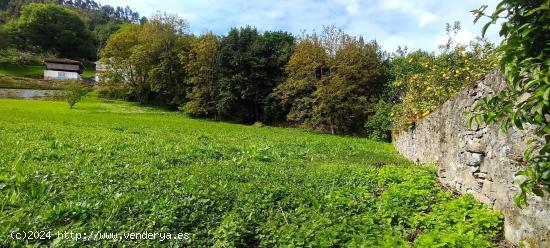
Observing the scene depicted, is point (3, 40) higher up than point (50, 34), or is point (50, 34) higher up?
point (50, 34)

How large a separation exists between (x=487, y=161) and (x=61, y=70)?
74696mm

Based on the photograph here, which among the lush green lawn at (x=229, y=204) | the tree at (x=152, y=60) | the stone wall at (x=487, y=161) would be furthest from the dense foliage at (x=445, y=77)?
the tree at (x=152, y=60)

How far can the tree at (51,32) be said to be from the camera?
254ft

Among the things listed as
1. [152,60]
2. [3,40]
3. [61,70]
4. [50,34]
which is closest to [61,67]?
[61,70]

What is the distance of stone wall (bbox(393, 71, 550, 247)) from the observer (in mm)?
4293

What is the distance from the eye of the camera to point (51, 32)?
80750 mm

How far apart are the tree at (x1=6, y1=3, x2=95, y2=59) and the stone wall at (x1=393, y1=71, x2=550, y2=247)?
295 ft

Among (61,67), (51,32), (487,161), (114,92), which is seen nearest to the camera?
(487,161)

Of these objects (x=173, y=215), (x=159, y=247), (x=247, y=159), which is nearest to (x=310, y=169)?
(x=247, y=159)

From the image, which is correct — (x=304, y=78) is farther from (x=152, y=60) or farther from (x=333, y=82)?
(x=152, y=60)

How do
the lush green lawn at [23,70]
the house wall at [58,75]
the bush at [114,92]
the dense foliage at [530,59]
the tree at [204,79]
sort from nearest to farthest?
the dense foliage at [530,59] → the tree at [204,79] → the bush at [114,92] → the lush green lawn at [23,70] → the house wall at [58,75]

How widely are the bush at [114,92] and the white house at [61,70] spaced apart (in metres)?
22.8

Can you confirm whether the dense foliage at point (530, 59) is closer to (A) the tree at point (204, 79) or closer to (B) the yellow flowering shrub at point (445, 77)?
(B) the yellow flowering shrub at point (445, 77)

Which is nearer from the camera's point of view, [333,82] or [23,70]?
[333,82]
